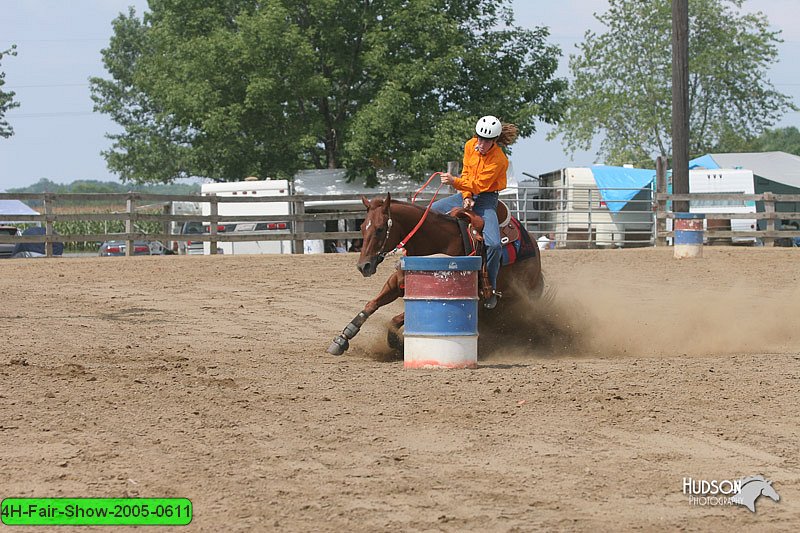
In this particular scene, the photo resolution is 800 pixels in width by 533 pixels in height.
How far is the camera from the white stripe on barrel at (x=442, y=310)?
29.0 ft

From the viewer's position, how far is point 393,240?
9773mm

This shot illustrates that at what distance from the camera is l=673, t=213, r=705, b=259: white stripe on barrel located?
22.9m

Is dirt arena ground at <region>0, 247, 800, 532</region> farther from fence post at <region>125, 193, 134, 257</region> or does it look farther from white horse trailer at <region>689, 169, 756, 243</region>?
white horse trailer at <region>689, 169, 756, 243</region>

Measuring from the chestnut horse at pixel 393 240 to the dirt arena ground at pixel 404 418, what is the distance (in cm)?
40

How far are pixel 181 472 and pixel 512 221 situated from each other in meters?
6.26

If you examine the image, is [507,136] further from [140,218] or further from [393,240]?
[140,218]

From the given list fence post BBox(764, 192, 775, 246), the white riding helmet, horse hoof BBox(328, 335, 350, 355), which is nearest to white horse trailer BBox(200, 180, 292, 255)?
fence post BBox(764, 192, 775, 246)

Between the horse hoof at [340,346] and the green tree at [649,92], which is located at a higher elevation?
the green tree at [649,92]

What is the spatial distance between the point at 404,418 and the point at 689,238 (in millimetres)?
17436

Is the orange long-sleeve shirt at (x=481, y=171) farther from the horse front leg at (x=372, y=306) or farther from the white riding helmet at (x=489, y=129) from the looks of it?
the horse front leg at (x=372, y=306)

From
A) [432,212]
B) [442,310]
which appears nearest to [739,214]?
[432,212]

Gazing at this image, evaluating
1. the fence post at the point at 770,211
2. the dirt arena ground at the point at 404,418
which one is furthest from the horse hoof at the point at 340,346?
the fence post at the point at 770,211

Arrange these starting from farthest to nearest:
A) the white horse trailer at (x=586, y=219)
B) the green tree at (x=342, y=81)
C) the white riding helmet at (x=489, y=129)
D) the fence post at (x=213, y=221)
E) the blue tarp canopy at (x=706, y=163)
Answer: the blue tarp canopy at (x=706, y=163)
the green tree at (x=342, y=81)
the white horse trailer at (x=586, y=219)
the fence post at (x=213, y=221)
the white riding helmet at (x=489, y=129)

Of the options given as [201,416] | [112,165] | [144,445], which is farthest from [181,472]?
[112,165]
